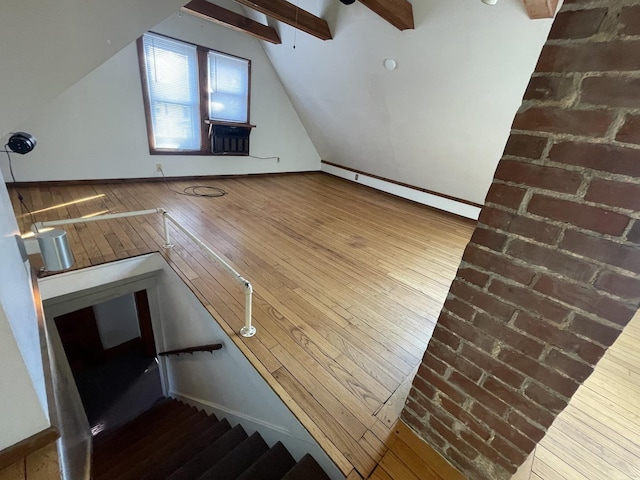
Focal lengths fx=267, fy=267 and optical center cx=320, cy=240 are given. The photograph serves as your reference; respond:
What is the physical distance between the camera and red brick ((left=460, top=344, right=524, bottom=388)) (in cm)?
90

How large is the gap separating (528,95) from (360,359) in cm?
149

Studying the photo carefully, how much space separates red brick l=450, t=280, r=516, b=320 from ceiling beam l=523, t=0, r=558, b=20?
215 centimetres

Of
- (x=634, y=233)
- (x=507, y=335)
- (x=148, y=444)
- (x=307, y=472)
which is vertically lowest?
(x=148, y=444)

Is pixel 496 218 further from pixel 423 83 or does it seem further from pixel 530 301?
pixel 423 83

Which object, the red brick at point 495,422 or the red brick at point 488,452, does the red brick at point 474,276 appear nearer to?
the red brick at point 495,422

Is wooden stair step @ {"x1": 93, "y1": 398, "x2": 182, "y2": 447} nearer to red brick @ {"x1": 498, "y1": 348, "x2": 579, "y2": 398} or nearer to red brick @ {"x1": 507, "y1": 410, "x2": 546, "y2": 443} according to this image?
red brick @ {"x1": 507, "y1": 410, "x2": 546, "y2": 443}

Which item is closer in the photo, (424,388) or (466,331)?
(466,331)

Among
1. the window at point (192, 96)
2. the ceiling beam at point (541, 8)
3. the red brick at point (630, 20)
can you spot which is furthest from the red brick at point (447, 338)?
the window at point (192, 96)

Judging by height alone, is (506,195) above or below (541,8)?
below

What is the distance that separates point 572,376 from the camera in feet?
2.57

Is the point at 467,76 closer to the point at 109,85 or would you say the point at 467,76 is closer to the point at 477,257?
the point at 477,257

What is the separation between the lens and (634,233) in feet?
2.10

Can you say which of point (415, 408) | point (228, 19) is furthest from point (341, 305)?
point (228, 19)

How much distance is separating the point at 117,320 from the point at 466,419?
5377 mm
